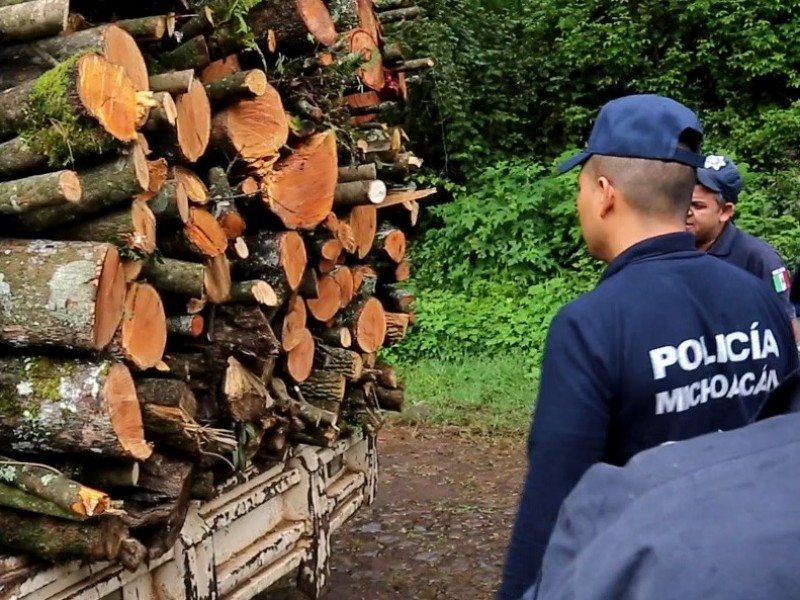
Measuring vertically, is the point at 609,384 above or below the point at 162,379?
above

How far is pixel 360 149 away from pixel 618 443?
2.73 m

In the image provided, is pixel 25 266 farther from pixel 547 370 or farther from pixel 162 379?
pixel 547 370

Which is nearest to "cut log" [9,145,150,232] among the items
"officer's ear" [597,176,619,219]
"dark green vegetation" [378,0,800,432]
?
"officer's ear" [597,176,619,219]

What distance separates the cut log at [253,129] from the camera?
11.2 feet

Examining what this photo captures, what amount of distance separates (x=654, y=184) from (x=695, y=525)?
1.44 metres

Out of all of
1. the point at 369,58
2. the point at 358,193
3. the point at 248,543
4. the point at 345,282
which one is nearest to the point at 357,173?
the point at 358,193

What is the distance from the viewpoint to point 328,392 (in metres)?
4.04

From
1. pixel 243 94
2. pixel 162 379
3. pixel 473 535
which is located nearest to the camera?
pixel 162 379

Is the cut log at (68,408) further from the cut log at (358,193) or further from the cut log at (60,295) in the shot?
the cut log at (358,193)

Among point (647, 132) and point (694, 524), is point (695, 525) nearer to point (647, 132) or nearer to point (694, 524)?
point (694, 524)

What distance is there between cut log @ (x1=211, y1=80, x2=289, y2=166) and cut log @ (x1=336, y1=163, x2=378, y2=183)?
620 millimetres

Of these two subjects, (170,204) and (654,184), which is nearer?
(654,184)

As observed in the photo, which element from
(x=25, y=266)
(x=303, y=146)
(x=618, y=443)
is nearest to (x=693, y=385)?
(x=618, y=443)

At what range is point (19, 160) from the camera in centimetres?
285
